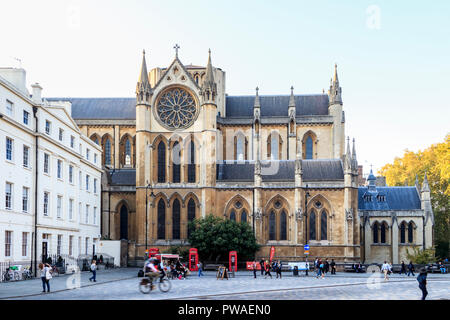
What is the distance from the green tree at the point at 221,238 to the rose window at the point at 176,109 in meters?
12.0

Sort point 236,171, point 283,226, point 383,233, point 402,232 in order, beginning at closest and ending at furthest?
point 283,226, point 236,171, point 402,232, point 383,233

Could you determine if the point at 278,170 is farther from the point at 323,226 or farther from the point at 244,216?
the point at 323,226

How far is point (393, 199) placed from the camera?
223 ft

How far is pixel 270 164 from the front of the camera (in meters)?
63.8

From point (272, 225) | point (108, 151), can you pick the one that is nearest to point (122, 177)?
point (108, 151)

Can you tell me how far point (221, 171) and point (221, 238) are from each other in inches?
432

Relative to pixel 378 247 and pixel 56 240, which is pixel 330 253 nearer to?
pixel 378 247

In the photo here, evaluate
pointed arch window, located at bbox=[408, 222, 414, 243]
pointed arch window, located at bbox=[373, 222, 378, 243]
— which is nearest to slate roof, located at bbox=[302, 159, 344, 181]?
pointed arch window, located at bbox=[373, 222, 378, 243]

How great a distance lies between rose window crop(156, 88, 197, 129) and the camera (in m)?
63.8

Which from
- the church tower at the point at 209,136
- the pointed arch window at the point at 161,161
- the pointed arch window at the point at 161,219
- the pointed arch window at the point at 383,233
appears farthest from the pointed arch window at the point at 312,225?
the pointed arch window at the point at 161,161

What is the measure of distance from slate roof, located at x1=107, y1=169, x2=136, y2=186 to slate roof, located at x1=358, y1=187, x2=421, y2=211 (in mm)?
26485

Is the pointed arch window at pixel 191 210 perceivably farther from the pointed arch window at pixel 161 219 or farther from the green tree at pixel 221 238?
the green tree at pixel 221 238
